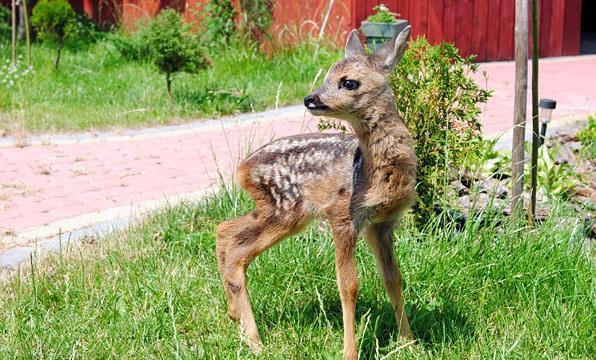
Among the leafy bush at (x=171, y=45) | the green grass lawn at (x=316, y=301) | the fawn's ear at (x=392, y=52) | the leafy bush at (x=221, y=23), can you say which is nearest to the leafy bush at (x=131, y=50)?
the leafy bush at (x=221, y=23)

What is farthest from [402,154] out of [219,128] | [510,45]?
[510,45]

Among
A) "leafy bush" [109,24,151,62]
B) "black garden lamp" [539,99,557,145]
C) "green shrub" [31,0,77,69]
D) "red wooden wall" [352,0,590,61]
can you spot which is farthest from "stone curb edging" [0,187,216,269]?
"red wooden wall" [352,0,590,61]

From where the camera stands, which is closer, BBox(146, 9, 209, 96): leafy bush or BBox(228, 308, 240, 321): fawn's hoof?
BBox(228, 308, 240, 321): fawn's hoof

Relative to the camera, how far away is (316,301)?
195 inches

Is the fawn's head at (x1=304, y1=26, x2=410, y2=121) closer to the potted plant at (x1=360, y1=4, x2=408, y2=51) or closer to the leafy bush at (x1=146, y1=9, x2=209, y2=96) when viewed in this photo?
the leafy bush at (x1=146, y1=9, x2=209, y2=96)

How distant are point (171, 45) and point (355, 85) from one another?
24.8 ft

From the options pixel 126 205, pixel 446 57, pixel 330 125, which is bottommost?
pixel 126 205

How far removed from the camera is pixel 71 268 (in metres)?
5.52

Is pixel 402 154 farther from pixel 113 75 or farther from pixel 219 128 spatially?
pixel 113 75

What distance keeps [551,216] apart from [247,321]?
2.28 metres

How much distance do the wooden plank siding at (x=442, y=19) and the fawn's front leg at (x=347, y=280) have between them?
10351 mm

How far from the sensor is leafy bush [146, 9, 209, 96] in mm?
11305

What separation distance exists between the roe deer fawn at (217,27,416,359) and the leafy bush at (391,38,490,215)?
1400 millimetres

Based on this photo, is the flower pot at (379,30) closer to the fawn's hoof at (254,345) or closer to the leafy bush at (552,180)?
the leafy bush at (552,180)
